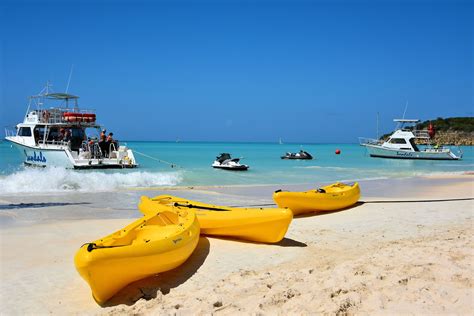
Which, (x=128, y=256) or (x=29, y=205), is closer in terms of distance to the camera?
(x=128, y=256)

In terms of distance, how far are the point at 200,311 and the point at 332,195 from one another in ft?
21.3

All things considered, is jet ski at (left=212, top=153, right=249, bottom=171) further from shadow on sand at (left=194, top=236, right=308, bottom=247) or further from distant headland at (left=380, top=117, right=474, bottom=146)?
distant headland at (left=380, top=117, right=474, bottom=146)

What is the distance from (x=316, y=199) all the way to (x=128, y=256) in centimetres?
568

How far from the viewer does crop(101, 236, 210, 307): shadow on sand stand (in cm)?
443

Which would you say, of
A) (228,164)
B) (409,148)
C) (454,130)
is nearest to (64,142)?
(228,164)

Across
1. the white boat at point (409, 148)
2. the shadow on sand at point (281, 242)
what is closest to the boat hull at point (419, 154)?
the white boat at point (409, 148)

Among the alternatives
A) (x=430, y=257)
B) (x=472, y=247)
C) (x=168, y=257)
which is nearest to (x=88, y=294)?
(x=168, y=257)

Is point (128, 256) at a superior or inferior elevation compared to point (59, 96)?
inferior

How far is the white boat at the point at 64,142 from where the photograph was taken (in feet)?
68.0

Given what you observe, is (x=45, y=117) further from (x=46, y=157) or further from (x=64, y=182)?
(x=64, y=182)

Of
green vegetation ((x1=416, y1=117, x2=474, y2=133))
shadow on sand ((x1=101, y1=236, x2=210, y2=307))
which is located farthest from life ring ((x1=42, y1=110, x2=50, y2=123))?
green vegetation ((x1=416, y1=117, x2=474, y2=133))

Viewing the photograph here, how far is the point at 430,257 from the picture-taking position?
480cm

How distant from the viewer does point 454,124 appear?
93.1m

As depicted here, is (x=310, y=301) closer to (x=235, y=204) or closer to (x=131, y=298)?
(x=131, y=298)
